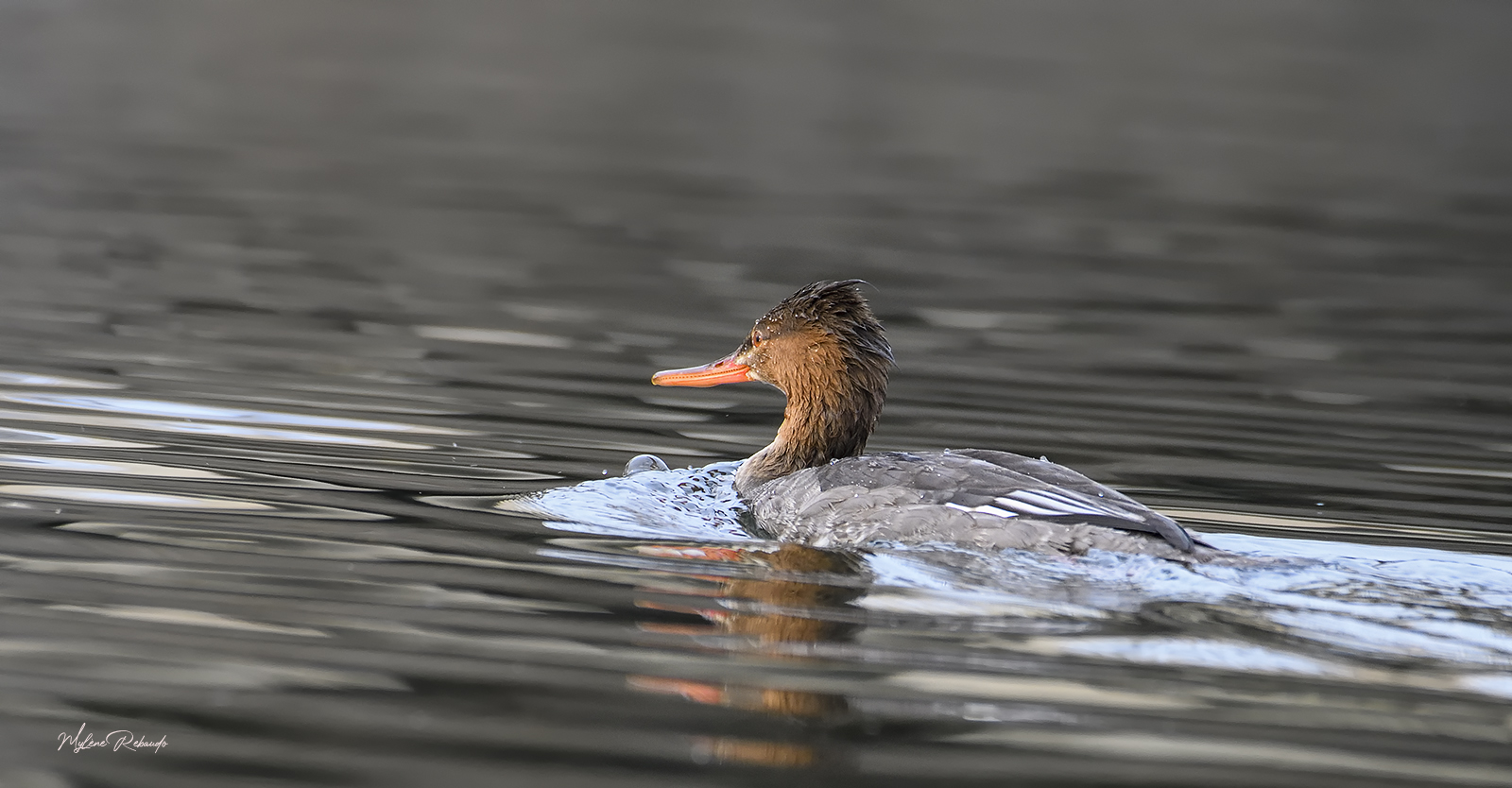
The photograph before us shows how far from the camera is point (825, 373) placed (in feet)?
28.4

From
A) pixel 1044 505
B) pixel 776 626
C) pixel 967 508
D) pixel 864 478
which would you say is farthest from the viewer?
pixel 864 478

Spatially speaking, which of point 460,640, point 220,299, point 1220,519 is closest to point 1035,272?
point 220,299

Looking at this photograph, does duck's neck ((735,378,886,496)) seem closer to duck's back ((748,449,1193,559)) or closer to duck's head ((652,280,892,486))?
duck's head ((652,280,892,486))

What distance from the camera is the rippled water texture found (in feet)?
16.0

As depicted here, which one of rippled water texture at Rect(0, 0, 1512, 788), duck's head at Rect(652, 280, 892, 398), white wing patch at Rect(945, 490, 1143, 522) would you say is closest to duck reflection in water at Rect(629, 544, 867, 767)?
rippled water texture at Rect(0, 0, 1512, 788)

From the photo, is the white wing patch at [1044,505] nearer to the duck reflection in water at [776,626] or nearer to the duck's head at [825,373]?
the duck reflection in water at [776,626]

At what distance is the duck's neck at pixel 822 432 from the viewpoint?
8.62 metres

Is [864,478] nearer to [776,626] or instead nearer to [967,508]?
[967,508]

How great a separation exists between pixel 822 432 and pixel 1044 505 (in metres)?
1.97

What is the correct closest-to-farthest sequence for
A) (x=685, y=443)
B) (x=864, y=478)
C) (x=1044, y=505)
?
(x=1044, y=505), (x=864, y=478), (x=685, y=443)

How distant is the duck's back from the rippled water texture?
0.43ft

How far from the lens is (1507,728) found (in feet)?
16.3

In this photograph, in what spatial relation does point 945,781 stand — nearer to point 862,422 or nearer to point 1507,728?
point 1507,728

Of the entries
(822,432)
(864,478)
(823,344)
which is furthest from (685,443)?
(864,478)
